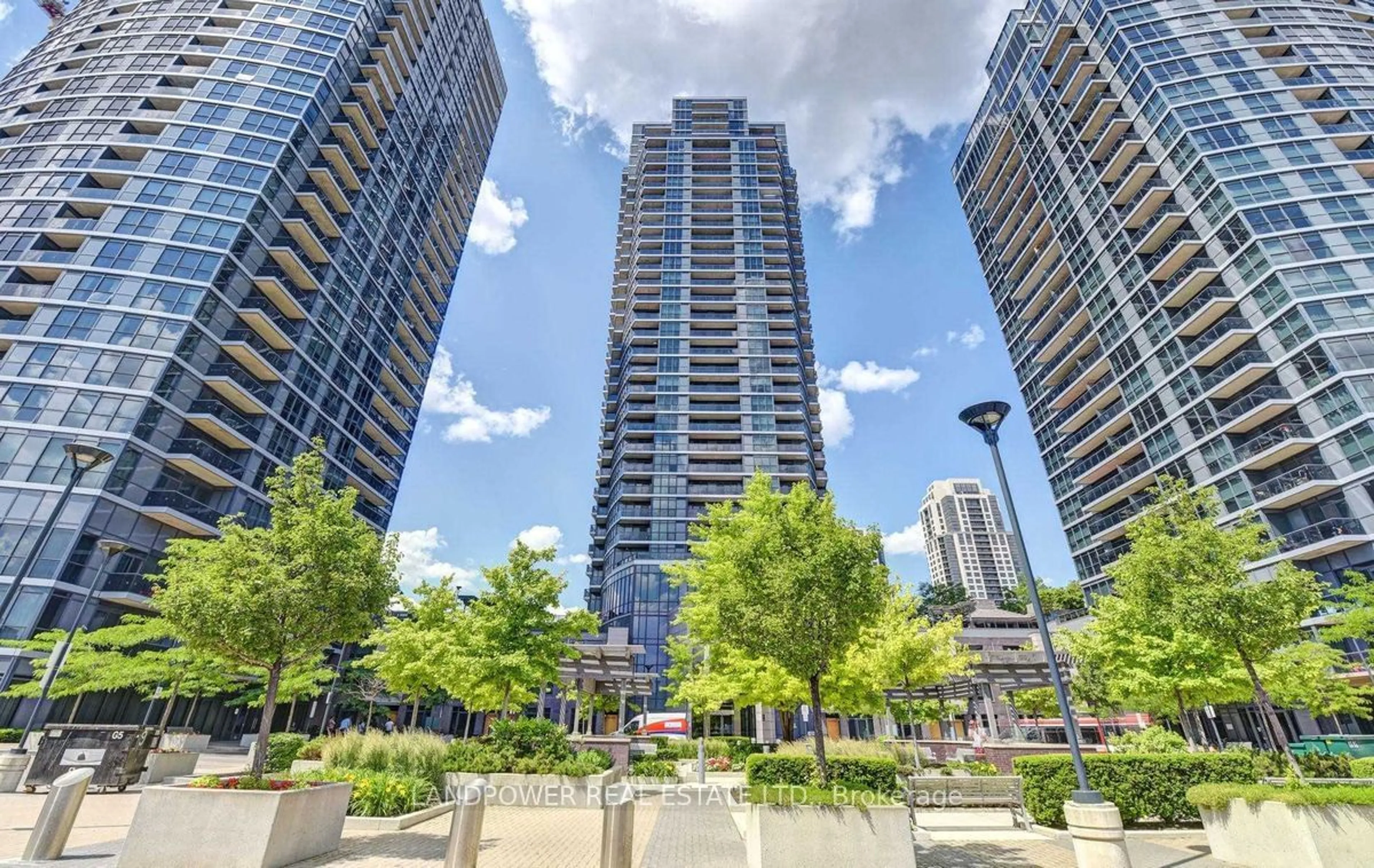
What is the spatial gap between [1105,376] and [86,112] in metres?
82.6

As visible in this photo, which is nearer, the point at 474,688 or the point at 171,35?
the point at 474,688

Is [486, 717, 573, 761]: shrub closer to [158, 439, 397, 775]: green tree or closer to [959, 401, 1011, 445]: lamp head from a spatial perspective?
[158, 439, 397, 775]: green tree

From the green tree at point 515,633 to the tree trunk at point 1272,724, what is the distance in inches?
709

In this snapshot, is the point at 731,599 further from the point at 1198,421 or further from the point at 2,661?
the point at 1198,421

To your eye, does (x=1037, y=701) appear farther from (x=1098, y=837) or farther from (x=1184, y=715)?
(x=1098, y=837)

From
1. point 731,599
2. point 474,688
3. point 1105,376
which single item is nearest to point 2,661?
point 474,688

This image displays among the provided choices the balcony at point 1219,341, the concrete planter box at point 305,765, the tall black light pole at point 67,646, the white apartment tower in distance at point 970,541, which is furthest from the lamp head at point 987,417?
the white apartment tower in distance at point 970,541

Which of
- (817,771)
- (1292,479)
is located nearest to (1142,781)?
(817,771)

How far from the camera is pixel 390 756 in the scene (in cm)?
1372

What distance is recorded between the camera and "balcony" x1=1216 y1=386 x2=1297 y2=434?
115 feet

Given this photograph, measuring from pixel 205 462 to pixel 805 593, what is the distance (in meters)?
39.2

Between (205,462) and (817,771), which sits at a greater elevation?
(205,462)

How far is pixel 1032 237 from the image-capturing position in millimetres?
60438

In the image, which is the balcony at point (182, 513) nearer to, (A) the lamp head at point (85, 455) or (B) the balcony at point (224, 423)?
(B) the balcony at point (224, 423)
